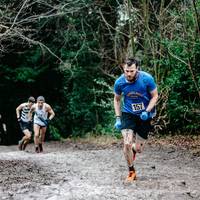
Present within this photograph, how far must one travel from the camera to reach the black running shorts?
9.59 m

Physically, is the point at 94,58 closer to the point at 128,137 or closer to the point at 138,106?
the point at 138,106

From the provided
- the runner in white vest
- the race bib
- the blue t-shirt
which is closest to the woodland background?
the runner in white vest

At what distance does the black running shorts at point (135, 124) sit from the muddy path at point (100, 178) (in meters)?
0.84

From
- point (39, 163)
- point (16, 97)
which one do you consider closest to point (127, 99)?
point (39, 163)

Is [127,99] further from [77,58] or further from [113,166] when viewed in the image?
[77,58]

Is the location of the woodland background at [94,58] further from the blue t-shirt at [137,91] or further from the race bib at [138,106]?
the race bib at [138,106]

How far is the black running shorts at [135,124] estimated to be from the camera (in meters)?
9.59

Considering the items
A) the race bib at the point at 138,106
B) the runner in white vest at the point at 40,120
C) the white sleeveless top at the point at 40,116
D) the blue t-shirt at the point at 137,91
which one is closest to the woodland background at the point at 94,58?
the runner in white vest at the point at 40,120

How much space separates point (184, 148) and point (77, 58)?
13330 mm

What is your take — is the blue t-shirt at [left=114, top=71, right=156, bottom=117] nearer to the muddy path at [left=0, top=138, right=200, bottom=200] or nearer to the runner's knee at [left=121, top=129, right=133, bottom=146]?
the runner's knee at [left=121, top=129, right=133, bottom=146]

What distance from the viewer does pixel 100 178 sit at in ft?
33.2

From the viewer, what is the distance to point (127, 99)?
9.66 m

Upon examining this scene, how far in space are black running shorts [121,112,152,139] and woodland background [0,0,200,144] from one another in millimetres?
9017

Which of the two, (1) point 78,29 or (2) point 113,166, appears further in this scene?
(1) point 78,29
